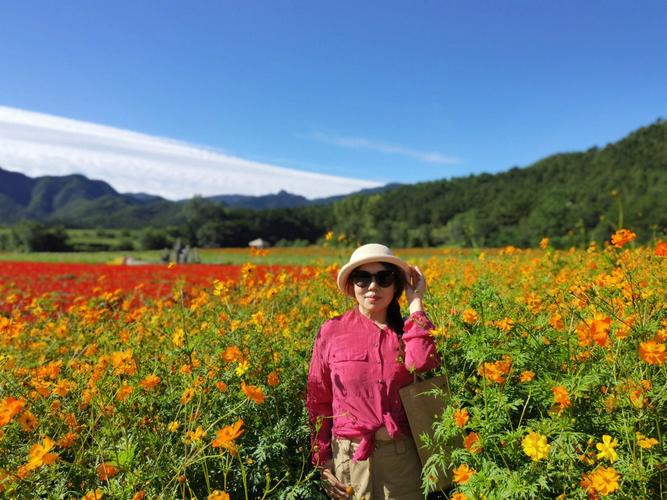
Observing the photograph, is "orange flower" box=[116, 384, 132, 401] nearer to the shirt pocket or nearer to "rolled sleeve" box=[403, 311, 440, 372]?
the shirt pocket

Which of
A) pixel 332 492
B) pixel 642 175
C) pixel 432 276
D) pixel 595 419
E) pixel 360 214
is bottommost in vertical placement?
pixel 332 492

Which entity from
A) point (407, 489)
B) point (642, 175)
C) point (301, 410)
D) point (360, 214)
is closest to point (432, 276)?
point (301, 410)

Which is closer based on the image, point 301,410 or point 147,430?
point 147,430

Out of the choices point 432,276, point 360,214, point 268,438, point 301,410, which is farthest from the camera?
point 360,214

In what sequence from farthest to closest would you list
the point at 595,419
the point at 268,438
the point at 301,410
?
1. the point at 301,410
2. the point at 268,438
3. the point at 595,419

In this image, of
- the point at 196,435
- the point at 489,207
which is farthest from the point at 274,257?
the point at 489,207

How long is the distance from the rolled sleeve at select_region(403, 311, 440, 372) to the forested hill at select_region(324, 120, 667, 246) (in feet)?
82.7

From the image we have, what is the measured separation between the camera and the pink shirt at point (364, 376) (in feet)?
6.20

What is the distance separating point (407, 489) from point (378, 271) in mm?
973

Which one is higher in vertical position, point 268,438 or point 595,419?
point 595,419

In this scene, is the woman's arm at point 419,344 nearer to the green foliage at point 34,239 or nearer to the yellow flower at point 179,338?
the yellow flower at point 179,338

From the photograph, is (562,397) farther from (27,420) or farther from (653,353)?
(27,420)

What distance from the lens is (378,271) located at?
212 cm

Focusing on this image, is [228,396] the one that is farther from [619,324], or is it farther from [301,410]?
[619,324]
